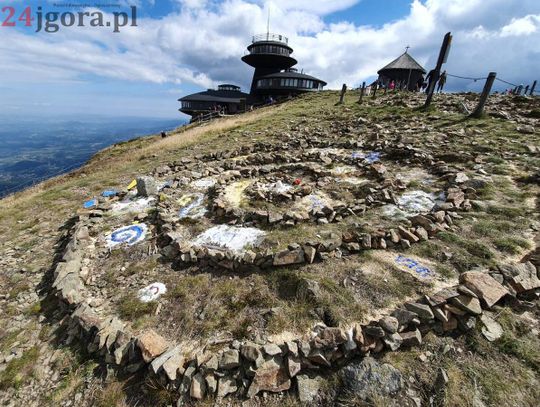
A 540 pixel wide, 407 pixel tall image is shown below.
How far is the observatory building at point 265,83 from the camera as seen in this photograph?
55344 millimetres

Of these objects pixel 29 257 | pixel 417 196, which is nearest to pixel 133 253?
pixel 29 257

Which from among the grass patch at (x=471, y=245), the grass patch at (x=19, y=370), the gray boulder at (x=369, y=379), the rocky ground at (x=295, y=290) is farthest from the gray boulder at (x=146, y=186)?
the grass patch at (x=471, y=245)

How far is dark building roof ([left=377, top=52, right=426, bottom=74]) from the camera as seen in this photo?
47.2 metres

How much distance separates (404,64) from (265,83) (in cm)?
2698

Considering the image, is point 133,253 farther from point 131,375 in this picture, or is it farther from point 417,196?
point 417,196

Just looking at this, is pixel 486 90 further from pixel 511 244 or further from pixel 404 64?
pixel 404 64

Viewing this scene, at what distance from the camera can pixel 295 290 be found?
219 inches

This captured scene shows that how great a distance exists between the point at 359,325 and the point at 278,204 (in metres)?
5.64

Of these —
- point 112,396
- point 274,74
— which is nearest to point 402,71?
point 274,74

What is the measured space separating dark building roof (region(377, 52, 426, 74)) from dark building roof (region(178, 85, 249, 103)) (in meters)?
32.8

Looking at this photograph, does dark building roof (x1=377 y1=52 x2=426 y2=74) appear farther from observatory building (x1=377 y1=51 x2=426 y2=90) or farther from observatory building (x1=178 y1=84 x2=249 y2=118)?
observatory building (x1=178 y1=84 x2=249 y2=118)

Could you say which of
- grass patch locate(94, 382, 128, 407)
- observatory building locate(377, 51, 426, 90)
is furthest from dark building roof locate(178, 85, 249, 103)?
grass patch locate(94, 382, 128, 407)

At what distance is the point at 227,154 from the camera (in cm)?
1639

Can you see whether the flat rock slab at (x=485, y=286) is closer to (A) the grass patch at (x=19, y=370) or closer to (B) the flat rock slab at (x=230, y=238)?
(B) the flat rock slab at (x=230, y=238)
